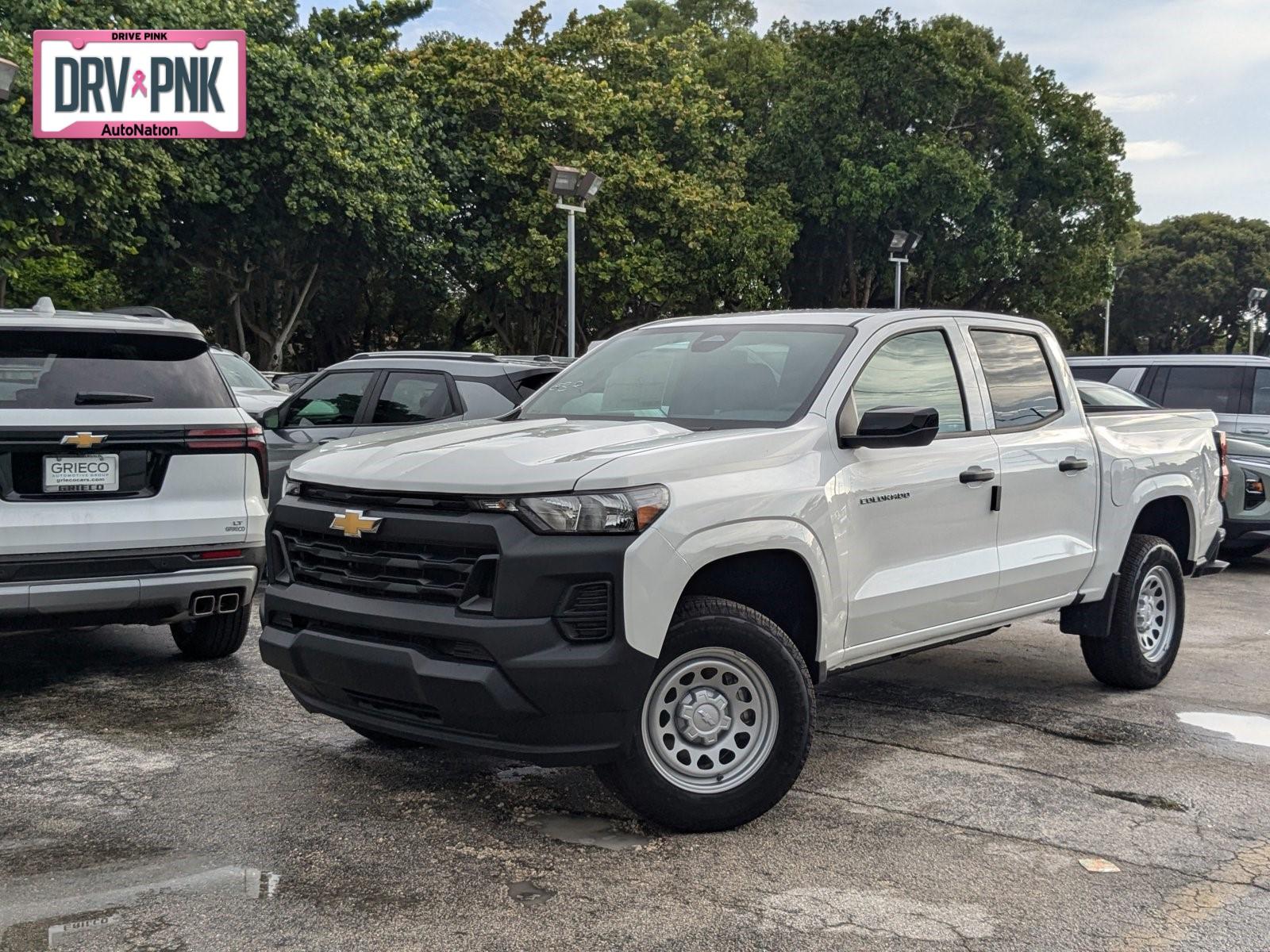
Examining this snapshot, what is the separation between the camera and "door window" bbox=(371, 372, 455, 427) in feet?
30.9

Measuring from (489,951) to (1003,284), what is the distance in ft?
125

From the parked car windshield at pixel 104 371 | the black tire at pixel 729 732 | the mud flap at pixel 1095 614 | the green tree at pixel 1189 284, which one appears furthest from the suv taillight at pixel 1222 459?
the green tree at pixel 1189 284

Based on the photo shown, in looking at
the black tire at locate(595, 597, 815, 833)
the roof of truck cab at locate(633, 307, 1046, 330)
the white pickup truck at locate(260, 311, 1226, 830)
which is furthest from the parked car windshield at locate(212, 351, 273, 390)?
the black tire at locate(595, 597, 815, 833)

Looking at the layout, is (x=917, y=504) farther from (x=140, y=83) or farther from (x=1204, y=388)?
(x=140, y=83)

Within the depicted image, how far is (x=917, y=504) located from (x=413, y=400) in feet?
17.5

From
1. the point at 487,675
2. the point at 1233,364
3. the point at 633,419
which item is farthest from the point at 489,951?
the point at 1233,364

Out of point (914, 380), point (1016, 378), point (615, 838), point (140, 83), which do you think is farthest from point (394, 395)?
point (140, 83)

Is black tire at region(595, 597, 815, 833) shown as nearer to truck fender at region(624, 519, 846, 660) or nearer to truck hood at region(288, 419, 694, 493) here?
truck fender at region(624, 519, 846, 660)

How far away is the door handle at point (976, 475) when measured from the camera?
5.39 meters

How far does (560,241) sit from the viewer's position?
3095cm

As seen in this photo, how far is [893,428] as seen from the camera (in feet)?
15.6

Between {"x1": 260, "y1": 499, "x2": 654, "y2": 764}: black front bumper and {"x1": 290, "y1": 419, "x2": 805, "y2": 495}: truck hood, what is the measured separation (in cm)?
13

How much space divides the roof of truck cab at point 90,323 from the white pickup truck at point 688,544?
73.9 inches

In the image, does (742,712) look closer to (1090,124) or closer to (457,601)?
(457,601)
